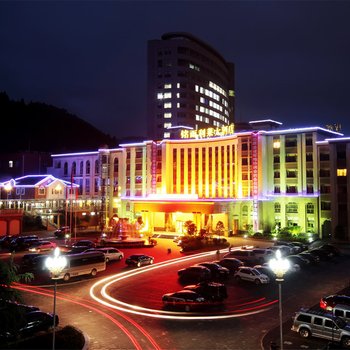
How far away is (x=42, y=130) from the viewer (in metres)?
138

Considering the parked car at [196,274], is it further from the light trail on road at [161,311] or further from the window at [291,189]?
the window at [291,189]

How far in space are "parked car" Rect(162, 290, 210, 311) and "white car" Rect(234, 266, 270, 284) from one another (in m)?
8.73

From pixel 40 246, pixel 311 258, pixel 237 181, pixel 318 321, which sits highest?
pixel 237 181

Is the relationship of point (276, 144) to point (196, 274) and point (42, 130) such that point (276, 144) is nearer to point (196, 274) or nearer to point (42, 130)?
point (196, 274)

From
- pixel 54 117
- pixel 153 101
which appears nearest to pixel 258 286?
pixel 153 101

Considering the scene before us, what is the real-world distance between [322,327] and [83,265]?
77.7ft

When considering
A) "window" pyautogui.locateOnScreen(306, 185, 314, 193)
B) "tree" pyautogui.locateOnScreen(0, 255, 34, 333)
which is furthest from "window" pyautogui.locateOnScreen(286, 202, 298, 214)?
"tree" pyautogui.locateOnScreen(0, 255, 34, 333)

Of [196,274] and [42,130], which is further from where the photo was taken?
[42,130]

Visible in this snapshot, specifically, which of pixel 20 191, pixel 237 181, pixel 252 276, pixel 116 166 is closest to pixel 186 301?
pixel 252 276

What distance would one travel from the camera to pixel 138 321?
26.9 meters

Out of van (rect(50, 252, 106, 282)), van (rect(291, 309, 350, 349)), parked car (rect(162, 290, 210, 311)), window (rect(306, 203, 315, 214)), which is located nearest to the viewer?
van (rect(291, 309, 350, 349))

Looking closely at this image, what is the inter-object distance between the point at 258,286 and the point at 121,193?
54.5 m

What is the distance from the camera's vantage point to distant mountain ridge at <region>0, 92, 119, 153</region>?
129 meters

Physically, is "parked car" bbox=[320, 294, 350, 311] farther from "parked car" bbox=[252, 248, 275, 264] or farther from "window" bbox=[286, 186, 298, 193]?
"window" bbox=[286, 186, 298, 193]
